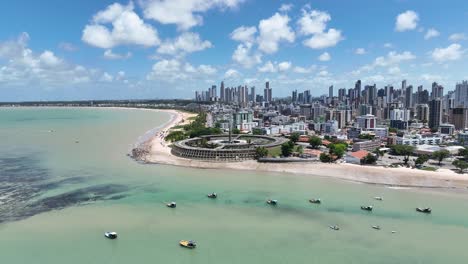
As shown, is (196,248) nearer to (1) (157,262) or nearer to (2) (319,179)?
(1) (157,262)

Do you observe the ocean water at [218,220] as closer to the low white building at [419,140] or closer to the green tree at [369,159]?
the green tree at [369,159]

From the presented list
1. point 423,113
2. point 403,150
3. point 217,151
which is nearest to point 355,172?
point 403,150

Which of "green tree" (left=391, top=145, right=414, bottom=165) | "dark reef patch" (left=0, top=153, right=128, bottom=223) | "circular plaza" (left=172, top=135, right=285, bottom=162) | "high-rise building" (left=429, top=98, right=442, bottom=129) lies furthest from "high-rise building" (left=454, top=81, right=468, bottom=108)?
"dark reef patch" (left=0, top=153, right=128, bottom=223)

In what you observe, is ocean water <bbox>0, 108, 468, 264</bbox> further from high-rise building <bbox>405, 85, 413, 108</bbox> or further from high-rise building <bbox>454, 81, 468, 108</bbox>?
high-rise building <bbox>405, 85, 413, 108</bbox>

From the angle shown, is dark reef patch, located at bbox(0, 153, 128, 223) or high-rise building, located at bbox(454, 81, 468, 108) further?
high-rise building, located at bbox(454, 81, 468, 108)

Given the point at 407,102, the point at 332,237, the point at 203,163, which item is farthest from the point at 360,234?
the point at 407,102
